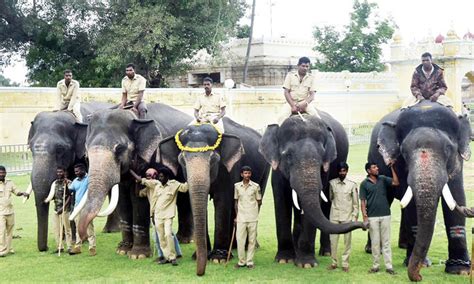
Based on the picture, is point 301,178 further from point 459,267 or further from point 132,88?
point 132,88

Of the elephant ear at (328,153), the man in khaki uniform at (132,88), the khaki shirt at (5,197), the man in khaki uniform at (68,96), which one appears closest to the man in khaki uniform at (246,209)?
the elephant ear at (328,153)

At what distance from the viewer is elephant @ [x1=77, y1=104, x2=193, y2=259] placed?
8.17 m

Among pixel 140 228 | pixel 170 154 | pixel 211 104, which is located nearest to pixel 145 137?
pixel 170 154

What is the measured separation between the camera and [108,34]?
85.1 ft

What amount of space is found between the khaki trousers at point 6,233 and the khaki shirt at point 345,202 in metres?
4.32

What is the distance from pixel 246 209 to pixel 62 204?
106 inches

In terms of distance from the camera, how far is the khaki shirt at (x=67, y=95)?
10.3m

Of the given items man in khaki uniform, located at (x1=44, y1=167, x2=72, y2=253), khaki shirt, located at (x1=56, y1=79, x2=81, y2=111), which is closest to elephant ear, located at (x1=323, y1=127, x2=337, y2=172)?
man in khaki uniform, located at (x1=44, y1=167, x2=72, y2=253)

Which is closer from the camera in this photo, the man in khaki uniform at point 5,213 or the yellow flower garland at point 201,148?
the yellow flower garland at point 201,148

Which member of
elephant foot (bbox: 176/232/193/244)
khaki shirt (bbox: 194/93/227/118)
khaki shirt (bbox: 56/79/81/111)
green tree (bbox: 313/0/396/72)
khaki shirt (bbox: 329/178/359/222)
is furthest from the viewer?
green tree (bbox: 313/0/396/72)

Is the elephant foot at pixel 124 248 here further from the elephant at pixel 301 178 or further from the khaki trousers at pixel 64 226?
the elephant at pixel 301 178

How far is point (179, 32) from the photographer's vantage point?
86.9 feet

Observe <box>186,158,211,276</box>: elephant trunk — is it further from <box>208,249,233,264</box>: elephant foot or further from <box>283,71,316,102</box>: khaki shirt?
<box>283,71,316,102</box>: khaki shirt

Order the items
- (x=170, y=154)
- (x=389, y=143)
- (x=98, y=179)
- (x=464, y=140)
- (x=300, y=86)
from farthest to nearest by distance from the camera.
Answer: (x=300, y=86) → (x=170, y=154) → (x=98, y=179) → (x=389, y=143) → (x=464, y=140)
